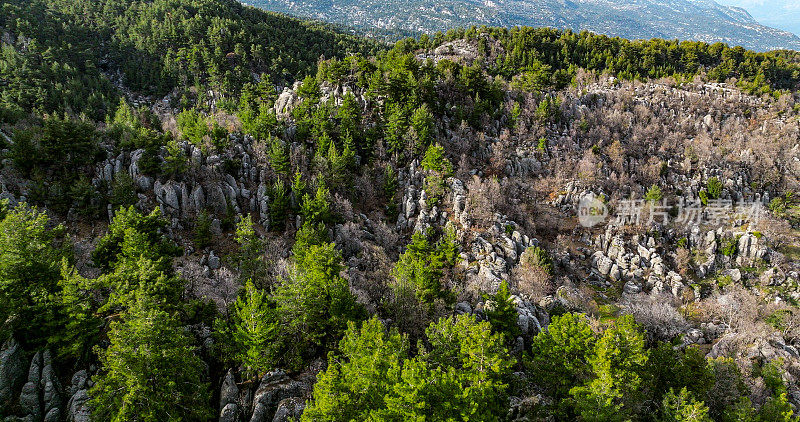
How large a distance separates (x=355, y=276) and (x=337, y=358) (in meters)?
18.7

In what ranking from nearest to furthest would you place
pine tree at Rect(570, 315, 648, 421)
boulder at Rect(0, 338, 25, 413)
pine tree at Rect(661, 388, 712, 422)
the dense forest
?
boulder at Rect(0, 338, 25, 413), pine tree at Rect(661, 388, 712, 422), pine tree at Rect(570, 315, 648, 421), the dense forest

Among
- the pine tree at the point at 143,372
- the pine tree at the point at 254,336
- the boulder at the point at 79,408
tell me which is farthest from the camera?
the pine tree at the point at 254,336

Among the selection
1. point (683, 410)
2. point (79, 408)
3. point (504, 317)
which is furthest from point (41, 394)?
point (683, 410)

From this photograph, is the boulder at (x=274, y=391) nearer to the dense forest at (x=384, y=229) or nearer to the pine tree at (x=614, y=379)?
the dense forest at (x=384, y=229)

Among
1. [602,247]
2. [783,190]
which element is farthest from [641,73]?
[602,247]

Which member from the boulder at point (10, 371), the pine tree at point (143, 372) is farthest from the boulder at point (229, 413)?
the boulder at point (10, 371)

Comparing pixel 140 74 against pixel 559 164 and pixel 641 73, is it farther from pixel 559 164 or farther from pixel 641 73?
pixel 641 73

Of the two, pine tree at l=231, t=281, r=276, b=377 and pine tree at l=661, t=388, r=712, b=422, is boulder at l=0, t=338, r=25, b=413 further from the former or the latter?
pine tree at l=661, t=388, r=712, b=422

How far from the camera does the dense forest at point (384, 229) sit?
24609 mm

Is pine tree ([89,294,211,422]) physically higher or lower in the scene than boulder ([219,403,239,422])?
higher

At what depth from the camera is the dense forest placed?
2461 cm

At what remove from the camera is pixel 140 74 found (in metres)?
108

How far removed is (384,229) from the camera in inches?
2343

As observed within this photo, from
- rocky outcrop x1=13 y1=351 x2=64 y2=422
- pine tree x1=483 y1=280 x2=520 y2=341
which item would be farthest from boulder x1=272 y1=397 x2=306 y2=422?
pine tree x1=483 y1=280 x2=520 y2=341
